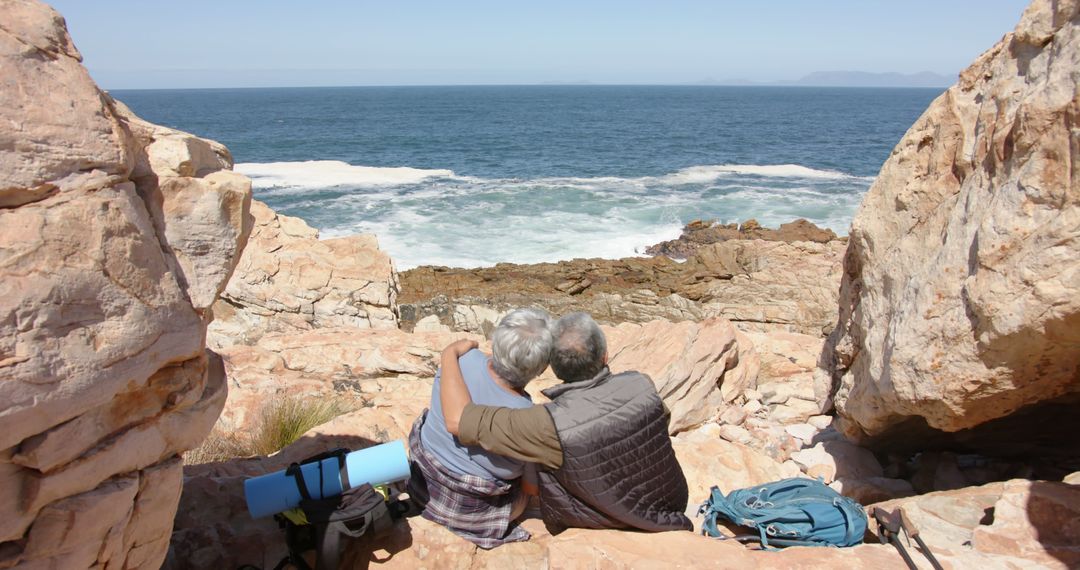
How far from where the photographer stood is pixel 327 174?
33.6 metres

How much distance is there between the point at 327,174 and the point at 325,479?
32.4 meters

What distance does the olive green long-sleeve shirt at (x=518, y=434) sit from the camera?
304cm

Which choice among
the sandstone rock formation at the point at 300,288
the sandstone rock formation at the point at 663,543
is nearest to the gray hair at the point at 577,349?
the sandstone rock formation at the point at 663,543

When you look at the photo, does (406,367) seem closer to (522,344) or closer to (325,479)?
(325,479)

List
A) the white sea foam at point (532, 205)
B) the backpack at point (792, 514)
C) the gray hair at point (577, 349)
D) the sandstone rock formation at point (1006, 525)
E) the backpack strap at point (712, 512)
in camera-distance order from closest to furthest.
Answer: the sandstone rock formation at point (1006, 525) < the gray hair at point (577, 349) < the backpack at point (792, 514) < the backpack strap at point (712, 512) < the white sea foam at point (532, 205)

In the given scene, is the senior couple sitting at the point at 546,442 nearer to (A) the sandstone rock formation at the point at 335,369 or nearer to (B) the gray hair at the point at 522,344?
(B) the gray hair at the point at 522,344

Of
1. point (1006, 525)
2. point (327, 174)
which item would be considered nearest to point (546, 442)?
point (1006, 525)

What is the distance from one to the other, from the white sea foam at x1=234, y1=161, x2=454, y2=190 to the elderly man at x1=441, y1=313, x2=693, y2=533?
28667 millimetres

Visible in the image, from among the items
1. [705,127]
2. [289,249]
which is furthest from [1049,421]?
[705,127]

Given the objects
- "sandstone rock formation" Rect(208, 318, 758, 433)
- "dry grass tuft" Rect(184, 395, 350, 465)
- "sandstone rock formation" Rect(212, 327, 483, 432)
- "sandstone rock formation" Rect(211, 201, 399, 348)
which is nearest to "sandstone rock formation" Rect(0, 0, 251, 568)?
"dry grass tuft" Rect(184, 395, 350, 465)

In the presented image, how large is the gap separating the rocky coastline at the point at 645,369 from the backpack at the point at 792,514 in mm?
162

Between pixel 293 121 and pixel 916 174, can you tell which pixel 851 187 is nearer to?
pixel 916 174

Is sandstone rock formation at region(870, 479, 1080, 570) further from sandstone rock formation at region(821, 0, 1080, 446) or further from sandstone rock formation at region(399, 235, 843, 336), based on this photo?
sandstone rock formation at region(399, 235, 843, 336)

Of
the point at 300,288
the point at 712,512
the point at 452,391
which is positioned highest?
the point at 452,391
